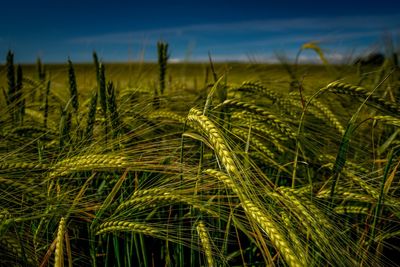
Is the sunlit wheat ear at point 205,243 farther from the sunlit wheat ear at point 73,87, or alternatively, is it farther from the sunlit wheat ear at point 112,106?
the sunlit wheat ear at point 73,87

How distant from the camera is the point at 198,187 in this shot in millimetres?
1195

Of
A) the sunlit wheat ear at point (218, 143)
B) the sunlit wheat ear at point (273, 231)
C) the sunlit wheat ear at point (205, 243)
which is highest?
the sunlit wheat ear at point (218, 143)

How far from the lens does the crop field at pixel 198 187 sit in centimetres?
104

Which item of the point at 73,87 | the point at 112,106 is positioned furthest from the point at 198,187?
the point at 73,87


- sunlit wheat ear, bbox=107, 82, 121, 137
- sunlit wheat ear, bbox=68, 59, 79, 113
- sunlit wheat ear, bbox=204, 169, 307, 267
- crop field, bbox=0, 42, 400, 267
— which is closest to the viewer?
sunlit wheat ear, bbox=204, 169, 307, 267

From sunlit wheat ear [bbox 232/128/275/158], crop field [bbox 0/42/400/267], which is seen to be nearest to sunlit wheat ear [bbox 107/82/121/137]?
crop field [bbox 0/42/400/267]

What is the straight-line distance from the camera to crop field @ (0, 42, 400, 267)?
1043 millimetres

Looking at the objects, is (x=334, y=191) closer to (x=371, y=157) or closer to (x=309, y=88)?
(x=371, y=157)

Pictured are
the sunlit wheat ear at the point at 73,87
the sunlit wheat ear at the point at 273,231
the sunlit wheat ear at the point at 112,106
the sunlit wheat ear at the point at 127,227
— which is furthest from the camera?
the sunlit wheat ear at the point at 73,87

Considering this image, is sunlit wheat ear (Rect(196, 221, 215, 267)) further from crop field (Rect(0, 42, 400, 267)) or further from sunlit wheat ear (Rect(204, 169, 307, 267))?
sunlit wheat ear (Rect(204, 169, 307, 267))

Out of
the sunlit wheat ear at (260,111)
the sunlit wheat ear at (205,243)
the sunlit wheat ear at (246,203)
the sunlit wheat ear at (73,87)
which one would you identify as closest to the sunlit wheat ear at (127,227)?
the sunlit wheat ear at (205,243)

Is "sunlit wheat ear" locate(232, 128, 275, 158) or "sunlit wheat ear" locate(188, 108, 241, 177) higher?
"sunlit wheat ear" locate(188, 108, 241, 177)

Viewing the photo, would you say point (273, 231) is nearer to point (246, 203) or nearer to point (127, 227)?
point (246, 203)

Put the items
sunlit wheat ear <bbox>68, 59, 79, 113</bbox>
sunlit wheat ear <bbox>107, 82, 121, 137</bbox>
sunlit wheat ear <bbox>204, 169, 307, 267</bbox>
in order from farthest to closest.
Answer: sunlit wheat ear <bbox>68, 59, 79, 113</bbox>, sunlit wheat ear <bbox>107, 82, 121, 137</bbox>, sunlit wheat ear <bbox>204, 169, 307, 267</bbox>
